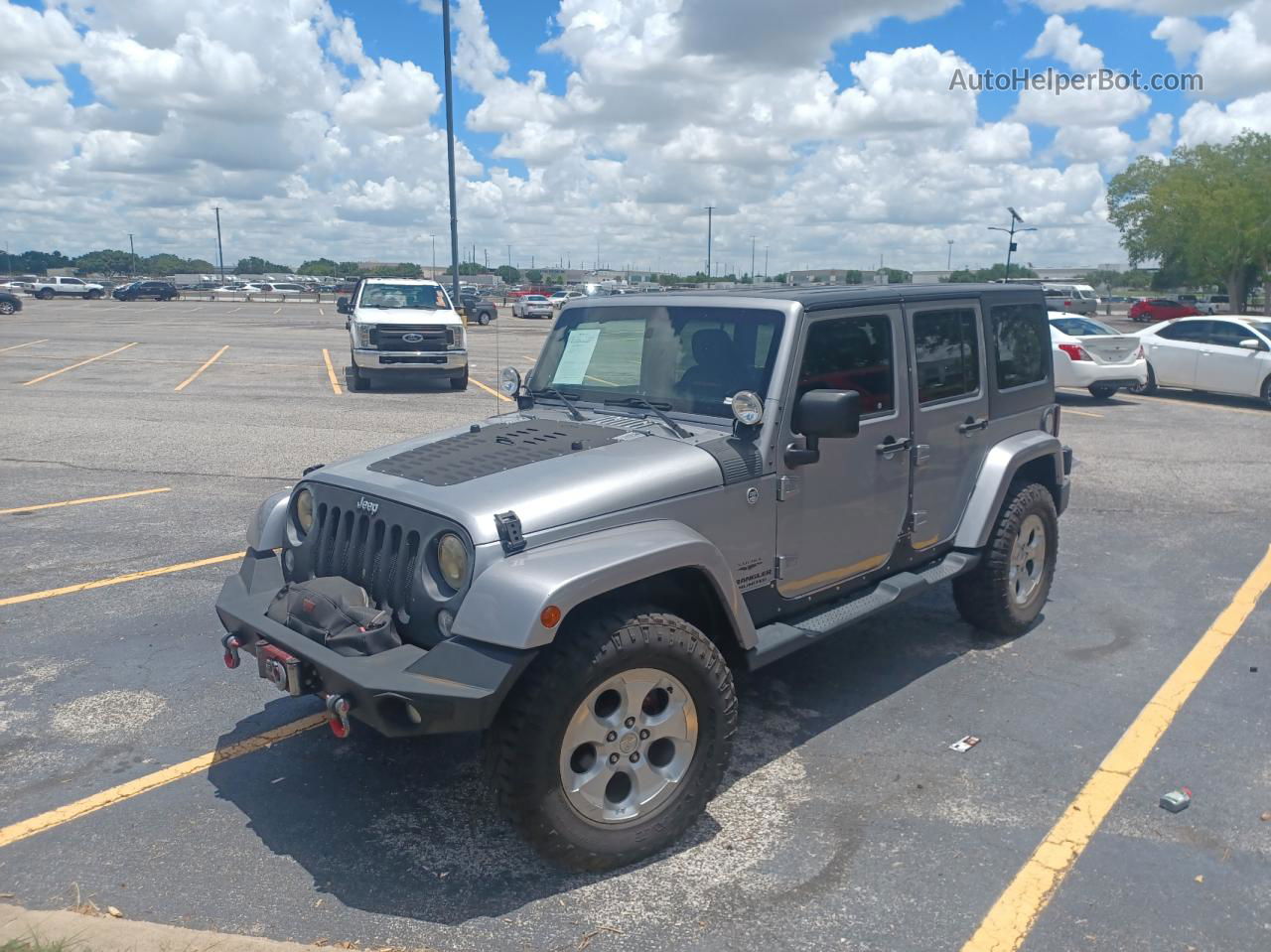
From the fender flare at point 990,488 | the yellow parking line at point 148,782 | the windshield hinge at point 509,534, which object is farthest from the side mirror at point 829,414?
the yellow parking line at point 148,782

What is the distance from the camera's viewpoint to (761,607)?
13.9ft

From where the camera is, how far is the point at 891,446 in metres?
4.79

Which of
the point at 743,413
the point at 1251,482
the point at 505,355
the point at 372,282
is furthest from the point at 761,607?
the point at 505,355

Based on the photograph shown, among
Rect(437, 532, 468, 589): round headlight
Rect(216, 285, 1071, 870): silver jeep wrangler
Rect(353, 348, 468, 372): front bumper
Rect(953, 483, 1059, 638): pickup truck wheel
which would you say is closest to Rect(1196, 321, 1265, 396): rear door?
Rect(353, 348, 468, 372): front bumper

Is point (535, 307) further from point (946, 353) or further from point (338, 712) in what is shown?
point (338, 712)

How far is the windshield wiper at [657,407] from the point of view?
4.21 m

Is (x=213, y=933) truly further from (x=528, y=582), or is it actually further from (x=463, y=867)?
(x=528, y=582)

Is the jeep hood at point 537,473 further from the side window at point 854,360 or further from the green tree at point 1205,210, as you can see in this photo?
the green tree at point 1205,210

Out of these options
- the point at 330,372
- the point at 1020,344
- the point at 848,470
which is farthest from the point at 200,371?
the point at 848,470

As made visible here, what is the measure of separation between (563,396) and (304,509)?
4.42ft

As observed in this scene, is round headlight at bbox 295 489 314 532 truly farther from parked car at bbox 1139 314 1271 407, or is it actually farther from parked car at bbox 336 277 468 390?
parked car at bbox 1139 314 1271 407

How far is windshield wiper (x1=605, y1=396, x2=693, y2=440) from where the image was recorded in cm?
421

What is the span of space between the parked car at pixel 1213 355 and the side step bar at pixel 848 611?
45.5 feet

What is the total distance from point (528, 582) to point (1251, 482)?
9.71 meters
